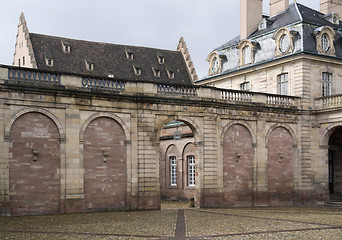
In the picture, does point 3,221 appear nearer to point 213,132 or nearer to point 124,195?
point 124,195

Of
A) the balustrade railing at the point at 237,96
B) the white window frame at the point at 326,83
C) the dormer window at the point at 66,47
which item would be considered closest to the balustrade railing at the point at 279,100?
the balustrade railing at the point at 237,96

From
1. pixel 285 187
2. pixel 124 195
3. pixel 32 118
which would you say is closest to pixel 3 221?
pixel 32 118

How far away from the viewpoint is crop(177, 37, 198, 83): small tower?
46406 mm

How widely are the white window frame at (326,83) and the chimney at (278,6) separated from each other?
614 cm

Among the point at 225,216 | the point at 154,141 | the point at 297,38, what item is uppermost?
the point at 297,38

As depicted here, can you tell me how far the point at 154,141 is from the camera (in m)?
23.2

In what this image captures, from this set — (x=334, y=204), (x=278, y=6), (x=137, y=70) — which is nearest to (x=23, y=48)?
(x=137, y=70)

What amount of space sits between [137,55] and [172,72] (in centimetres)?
355

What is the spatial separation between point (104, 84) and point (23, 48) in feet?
75.3

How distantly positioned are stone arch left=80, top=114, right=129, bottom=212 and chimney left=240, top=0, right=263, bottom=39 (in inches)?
611

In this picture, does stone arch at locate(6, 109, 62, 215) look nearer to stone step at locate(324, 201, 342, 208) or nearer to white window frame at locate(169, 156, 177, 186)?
stone step at locate(324, 201, 342, 208)

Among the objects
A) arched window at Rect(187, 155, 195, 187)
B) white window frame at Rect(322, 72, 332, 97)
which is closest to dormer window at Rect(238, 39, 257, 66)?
white window frame at Rect(322, 72, 332, 97)

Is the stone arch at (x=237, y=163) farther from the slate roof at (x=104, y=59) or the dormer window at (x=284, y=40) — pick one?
the slate roof at (x=104, y=59)

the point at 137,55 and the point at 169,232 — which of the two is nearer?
the point at 169,232
